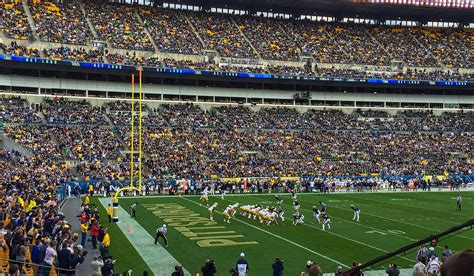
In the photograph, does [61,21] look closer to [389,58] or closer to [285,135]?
[285,135]

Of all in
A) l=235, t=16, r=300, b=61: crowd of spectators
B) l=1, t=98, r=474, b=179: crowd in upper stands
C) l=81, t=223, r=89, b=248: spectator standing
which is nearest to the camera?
l=81, t=223, r=89, b=248: spectator standing

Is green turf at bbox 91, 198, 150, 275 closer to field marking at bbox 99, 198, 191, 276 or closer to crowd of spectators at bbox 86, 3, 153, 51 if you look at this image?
field marking at bbox 99, 198, 191, 276

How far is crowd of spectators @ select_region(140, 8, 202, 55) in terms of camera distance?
5884cm

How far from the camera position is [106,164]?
41.2m

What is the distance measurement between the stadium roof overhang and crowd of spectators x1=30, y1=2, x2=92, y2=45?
13.9 meters

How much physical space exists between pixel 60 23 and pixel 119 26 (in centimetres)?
690

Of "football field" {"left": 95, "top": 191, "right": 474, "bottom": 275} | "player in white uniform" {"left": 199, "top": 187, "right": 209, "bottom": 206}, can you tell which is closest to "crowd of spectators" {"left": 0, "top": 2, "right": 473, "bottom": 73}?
"player in white uniform" {"left": 199, "top": 187, "right": 209, "bottom": 206}

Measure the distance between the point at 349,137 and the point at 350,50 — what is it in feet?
56.8

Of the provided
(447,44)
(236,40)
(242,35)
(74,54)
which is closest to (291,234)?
(74,54)

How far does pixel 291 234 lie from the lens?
70.6 ft

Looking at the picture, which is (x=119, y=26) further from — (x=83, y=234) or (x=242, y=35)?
(x=83, y=234)

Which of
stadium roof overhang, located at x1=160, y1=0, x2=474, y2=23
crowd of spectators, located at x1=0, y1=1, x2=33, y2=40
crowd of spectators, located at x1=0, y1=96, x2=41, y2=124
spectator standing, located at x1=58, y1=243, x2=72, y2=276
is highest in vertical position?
stadium roof overhang, located at x1=160, y1=0, x2=474, y2=23

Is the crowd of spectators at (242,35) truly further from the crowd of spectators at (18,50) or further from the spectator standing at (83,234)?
the spectator standing at (83,234)

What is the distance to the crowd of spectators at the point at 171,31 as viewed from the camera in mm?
58844
